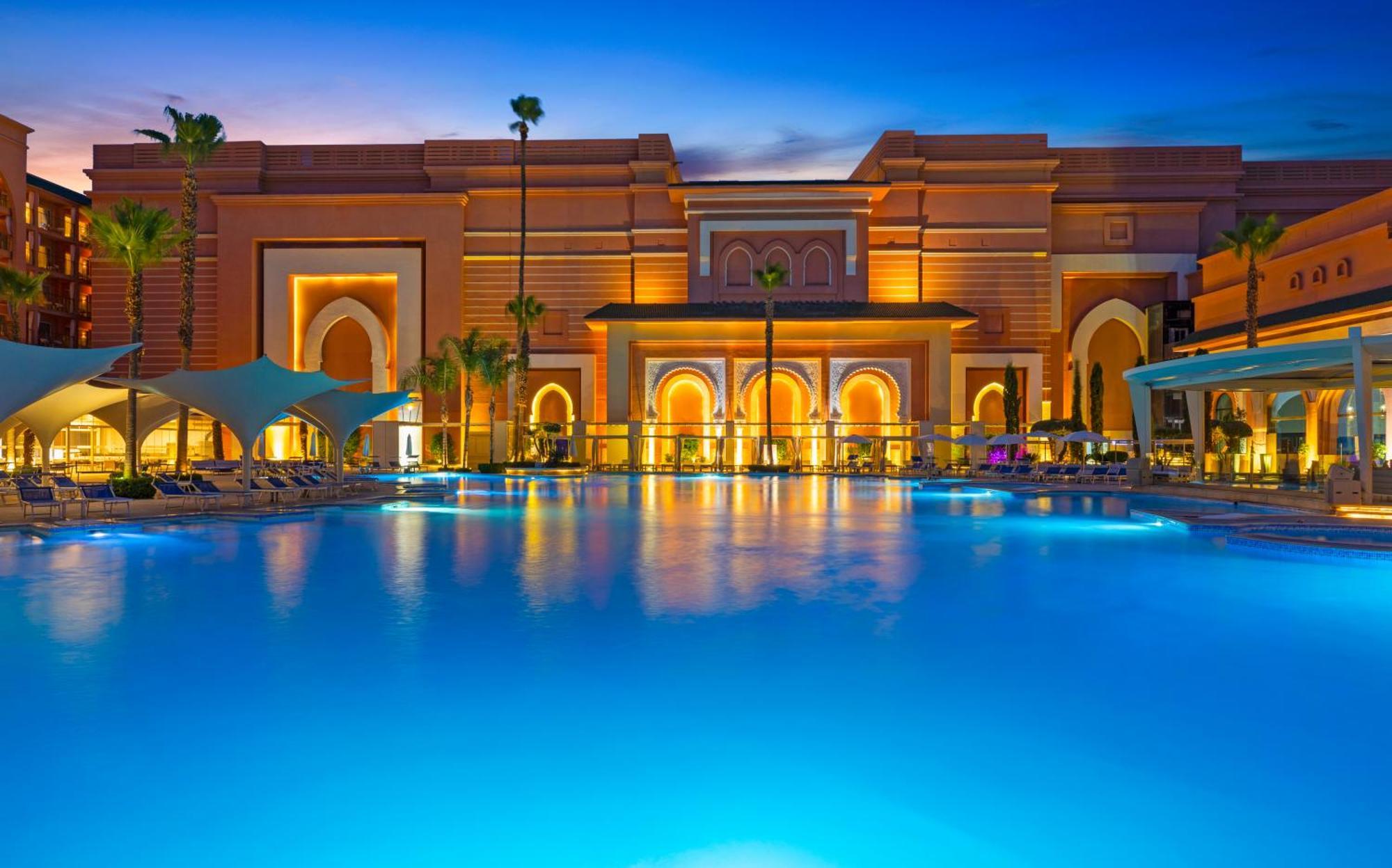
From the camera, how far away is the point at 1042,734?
5.82m

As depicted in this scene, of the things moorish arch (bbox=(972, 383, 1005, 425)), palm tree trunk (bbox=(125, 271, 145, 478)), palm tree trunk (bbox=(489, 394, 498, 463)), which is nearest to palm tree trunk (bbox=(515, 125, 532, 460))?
palm tree trunk (bbox=(489, 394, 498, 463))

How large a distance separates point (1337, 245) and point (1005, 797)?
3375 centimetres

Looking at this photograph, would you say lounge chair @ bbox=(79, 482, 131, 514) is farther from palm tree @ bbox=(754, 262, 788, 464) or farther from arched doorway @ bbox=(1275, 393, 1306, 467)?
arched doorway @ bbox=(1275, 393, 1306, 467)

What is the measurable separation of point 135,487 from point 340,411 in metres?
6.69

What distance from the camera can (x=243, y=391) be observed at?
2280 centimetres

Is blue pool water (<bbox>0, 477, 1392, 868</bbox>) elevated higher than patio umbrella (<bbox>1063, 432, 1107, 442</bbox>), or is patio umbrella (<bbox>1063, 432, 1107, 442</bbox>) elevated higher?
patio umbrella (<bbox>1063, 432, 1107, 442</bbox>)

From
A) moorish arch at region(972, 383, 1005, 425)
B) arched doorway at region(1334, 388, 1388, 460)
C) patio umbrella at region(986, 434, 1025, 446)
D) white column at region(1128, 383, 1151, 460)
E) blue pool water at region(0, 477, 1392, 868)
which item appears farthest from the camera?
moorish arch at region(972, 383, 1005, 425)

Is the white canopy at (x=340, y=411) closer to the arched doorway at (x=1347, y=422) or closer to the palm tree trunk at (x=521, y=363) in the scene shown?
the palm tree trunk at (x=521, y=363)

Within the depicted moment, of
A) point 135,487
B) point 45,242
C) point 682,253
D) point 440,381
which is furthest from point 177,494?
point 45,242

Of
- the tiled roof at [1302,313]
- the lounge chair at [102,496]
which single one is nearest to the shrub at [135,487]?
the lounge chair at [102,496]

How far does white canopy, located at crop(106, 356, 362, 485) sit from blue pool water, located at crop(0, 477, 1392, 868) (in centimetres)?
1023

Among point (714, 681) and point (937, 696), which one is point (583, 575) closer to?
point (714, 681)

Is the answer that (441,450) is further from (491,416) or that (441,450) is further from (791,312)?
(791,312)

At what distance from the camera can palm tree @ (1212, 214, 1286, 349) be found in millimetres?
31406
